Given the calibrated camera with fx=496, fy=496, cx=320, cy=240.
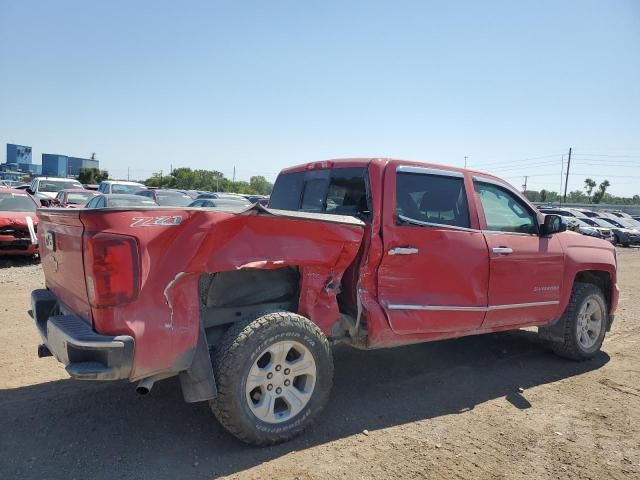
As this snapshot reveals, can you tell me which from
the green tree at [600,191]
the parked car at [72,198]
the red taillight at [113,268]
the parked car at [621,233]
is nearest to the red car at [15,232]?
the parked car at [72,198]

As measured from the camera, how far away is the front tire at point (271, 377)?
321 cm

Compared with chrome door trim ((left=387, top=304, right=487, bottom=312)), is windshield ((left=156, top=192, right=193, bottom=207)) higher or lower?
higher

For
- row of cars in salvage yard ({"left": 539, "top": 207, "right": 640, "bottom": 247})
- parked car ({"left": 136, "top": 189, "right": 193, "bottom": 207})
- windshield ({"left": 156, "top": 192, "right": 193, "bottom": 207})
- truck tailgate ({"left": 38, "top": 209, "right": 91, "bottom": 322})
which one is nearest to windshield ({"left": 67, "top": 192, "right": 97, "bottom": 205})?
parked car ({"left": 136, "top": 189, "right": 193, "bottom": 207})

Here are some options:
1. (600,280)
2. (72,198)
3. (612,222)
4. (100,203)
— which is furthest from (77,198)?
(612,222)

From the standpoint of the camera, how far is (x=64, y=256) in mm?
3396

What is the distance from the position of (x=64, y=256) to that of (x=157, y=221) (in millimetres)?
920

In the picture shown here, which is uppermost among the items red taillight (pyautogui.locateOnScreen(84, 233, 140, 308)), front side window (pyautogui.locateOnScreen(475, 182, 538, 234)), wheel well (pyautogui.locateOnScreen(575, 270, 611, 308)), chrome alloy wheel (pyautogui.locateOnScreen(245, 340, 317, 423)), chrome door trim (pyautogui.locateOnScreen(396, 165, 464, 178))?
chrome door trim (pyautogui.locateOnScreen(396, 165, 464, 178))

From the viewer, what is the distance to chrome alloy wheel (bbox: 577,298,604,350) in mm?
5633

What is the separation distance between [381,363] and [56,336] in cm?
323

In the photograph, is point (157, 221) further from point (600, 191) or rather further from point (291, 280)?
point (600, 191)

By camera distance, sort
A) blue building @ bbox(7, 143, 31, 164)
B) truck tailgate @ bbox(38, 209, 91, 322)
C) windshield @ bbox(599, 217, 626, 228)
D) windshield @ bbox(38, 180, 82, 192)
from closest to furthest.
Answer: truck tailgate @ bbox(38, 209, 91, 322)
windshield @ bbox(38, 180, 82, 192)
windshield @ bbox(599, 217, 626, 228)
blue building @ bbox(7, 143, 31, 164)

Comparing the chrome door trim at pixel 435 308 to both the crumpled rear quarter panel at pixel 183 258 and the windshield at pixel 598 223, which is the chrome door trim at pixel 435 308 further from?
the windshield at pixel 598 223

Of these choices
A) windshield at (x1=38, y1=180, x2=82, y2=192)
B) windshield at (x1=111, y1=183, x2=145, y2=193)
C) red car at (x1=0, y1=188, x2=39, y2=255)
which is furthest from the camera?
windshield at (x1=38, y1=180, x2=82, y2=192)

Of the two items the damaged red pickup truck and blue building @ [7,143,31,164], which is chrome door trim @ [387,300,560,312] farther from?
blue building @ [7,143,31,164]
